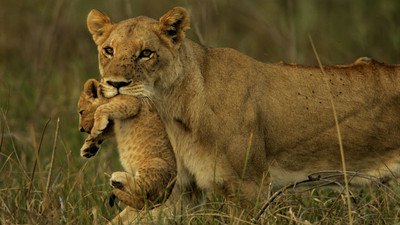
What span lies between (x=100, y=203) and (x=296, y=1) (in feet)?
27.0

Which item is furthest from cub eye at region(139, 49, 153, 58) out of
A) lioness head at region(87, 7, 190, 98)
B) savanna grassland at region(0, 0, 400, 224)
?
savanna grassland at region(0, 0, 400, 224)

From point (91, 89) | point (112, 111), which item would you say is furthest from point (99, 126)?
point (91, 89)

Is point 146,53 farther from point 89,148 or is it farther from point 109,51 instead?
point 89,148

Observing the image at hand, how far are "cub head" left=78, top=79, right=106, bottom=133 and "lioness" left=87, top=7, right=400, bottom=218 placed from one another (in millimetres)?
131

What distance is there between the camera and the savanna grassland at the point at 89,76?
4453 millimetres

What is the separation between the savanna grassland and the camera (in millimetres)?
4453

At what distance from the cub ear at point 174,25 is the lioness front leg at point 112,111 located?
0.49 m

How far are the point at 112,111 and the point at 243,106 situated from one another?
35.1 inches

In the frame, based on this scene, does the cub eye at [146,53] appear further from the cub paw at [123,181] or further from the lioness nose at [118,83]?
the cub paw at [123,181]

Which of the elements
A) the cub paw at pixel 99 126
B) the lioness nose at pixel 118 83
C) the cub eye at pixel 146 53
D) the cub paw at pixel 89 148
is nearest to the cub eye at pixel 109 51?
the cub eye at pixel 146 53

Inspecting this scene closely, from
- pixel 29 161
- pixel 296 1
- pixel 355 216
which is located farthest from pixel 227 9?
pixel 355 216

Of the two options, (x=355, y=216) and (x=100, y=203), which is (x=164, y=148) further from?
(x=355, y=216)

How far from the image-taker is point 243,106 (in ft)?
15.8

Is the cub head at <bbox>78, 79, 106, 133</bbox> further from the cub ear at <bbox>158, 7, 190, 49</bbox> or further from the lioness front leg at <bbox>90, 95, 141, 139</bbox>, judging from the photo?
the cub ear at <bbox>158, 7, 190, 49</bbox>
